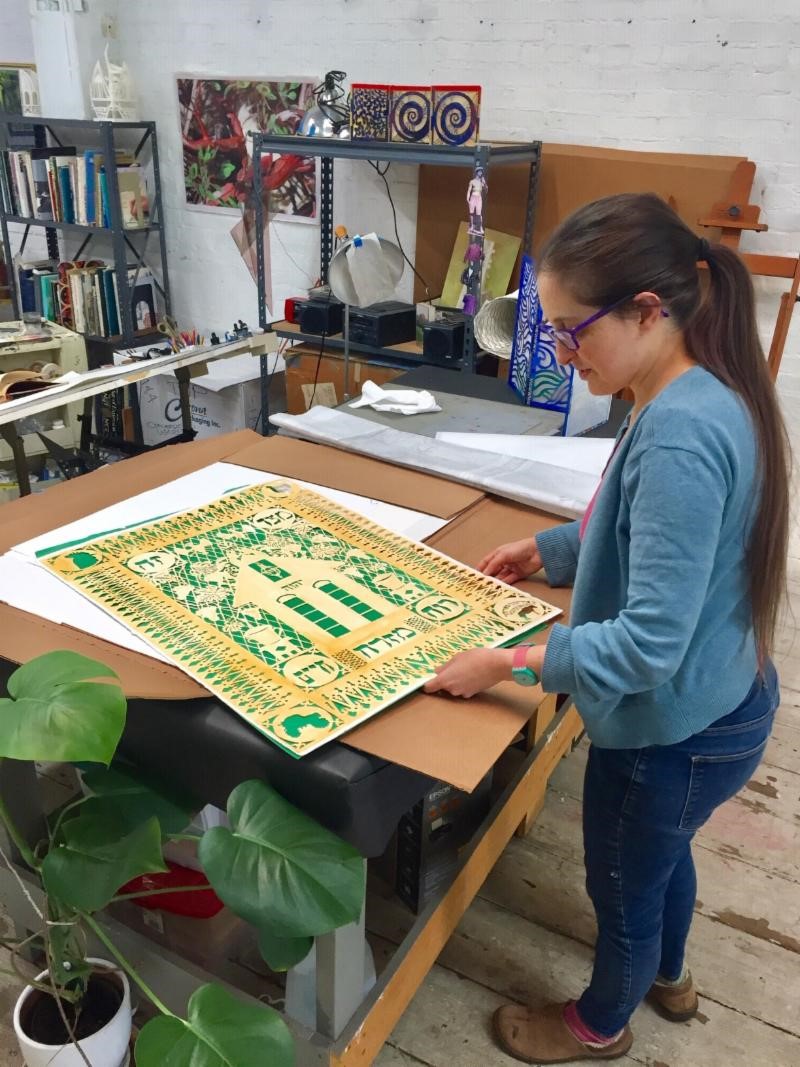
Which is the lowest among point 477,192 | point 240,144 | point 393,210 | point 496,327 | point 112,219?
point 496,327

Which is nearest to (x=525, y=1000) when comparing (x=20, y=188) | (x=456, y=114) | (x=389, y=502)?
(x=389, y=502)

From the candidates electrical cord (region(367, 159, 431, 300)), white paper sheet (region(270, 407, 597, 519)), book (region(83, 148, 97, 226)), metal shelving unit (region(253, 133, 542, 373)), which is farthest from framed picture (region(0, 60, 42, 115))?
white paper sheet (region(270, 407, 597, 519))

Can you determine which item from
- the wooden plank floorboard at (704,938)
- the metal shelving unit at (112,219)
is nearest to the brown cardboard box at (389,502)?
the wooden plank floorboard at (704,938)

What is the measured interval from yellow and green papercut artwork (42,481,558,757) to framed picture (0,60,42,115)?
11.8 feet

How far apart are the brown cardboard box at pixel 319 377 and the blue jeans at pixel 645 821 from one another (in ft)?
6.85

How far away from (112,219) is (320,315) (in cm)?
132

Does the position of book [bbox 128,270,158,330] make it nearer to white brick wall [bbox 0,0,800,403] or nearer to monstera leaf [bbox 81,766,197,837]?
white brick wall [bbox 0,0,800,403]

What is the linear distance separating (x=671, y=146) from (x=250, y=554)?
7.46ft

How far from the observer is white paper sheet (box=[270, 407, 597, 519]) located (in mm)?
1284

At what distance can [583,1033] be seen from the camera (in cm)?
126

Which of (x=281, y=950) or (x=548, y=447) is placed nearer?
(x=281, y=950)

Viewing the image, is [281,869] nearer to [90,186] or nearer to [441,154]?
[441,154]

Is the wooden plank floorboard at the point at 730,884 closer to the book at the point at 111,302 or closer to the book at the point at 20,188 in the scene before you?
the book at the point at 111,302

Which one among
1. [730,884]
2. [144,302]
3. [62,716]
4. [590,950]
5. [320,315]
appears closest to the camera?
[62,716]
